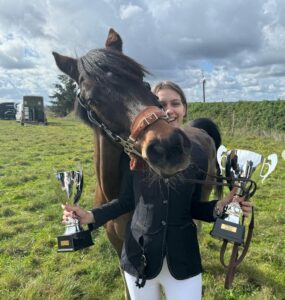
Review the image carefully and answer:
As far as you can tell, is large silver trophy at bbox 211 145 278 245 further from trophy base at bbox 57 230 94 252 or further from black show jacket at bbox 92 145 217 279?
trophy base at bbox 57 230 94 252

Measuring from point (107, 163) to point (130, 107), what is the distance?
0.61 meters

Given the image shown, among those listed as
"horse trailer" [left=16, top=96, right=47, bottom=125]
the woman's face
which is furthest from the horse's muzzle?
"horse trailer" [left=16, top=96, right=47, bottom=125]

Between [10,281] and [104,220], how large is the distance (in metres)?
2.16

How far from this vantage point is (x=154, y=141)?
73.6 inches

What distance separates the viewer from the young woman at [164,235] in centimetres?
205

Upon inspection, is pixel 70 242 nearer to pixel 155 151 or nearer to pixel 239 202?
pixel 155 151

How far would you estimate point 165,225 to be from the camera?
2.07m

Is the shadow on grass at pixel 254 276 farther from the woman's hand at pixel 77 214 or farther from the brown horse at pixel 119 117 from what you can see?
the woman's hand at pixel 77 214

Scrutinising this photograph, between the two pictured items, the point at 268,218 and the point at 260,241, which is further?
the point at 268,218

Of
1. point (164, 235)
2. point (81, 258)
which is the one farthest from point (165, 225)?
point (81, 258)

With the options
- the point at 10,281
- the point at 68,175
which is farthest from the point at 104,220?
the point at 10,281

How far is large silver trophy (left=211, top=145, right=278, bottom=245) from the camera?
2.01 metres

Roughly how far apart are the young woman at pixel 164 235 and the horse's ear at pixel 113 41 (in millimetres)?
1084

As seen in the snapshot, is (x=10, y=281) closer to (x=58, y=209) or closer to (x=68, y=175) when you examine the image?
(x=68, y=175)
